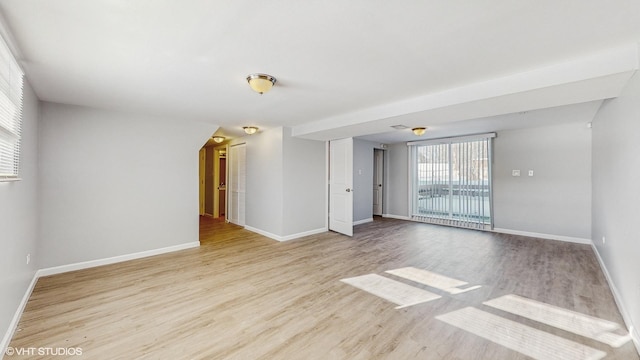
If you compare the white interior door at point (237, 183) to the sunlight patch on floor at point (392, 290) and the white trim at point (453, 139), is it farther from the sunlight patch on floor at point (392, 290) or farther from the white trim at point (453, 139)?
the white trim at point (453, 139)

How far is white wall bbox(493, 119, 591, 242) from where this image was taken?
4984 mm

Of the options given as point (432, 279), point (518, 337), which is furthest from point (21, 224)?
point (518, 337)

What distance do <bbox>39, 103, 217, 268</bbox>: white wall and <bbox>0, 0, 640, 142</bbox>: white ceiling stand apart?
0.54m

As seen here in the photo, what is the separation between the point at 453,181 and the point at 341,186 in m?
3.19

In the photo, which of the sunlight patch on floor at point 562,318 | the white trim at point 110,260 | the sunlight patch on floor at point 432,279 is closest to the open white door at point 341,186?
the sunlight patch on floor at point 432,279

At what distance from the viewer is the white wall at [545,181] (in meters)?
4.98

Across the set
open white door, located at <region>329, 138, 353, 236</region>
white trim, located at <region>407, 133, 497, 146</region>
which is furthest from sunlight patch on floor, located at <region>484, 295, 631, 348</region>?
white trim, located at <region>407, 133, 497, 146</region>

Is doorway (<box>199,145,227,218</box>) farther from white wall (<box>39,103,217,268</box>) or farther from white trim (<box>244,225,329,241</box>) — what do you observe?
white wall (<box>39,103,217,268</box>)

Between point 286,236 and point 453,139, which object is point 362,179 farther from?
point 286,236

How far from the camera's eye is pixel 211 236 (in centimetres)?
561

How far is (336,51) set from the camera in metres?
2.13

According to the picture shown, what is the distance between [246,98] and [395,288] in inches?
120

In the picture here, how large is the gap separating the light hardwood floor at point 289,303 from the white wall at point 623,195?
0.96ft

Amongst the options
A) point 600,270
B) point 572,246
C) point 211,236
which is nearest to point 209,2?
point 211,236
